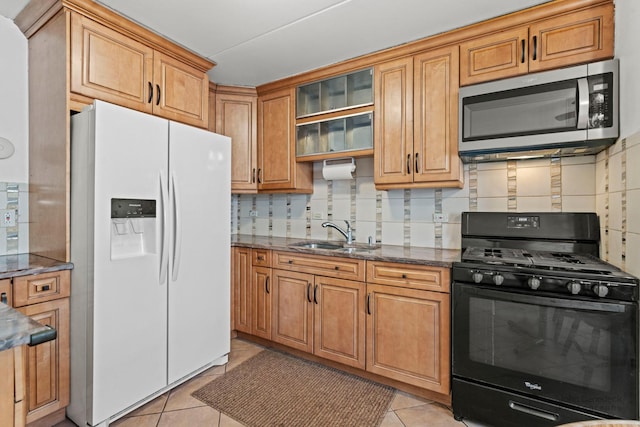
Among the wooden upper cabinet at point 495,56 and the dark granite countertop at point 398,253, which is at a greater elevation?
the wooden upper cabinet at point 495,56

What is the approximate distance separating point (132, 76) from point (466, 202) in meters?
2.47

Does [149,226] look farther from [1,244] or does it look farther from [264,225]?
[264,225]

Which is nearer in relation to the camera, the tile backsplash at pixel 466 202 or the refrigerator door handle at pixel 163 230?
the tile backsplash at pixel 466 202

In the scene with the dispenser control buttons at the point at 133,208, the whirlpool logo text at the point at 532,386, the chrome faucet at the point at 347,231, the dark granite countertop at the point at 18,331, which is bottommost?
the whirlpool logo text at the point at 532,386

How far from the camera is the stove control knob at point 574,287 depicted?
1566mm

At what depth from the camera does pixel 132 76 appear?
6.86 ft

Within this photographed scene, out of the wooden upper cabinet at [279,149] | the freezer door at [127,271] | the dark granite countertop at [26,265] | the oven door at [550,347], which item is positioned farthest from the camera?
the wooden upper cabinet at [279,149]

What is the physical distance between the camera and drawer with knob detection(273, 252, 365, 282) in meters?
2.27

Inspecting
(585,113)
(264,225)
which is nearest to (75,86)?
(264,225)

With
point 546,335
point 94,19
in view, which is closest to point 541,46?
point 546,335

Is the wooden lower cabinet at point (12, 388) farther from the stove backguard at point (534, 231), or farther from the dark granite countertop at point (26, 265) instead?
the stove backguard at point (534, 231)

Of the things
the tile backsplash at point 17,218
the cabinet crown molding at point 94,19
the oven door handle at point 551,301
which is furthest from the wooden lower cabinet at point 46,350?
the oven door handle at point 551,301

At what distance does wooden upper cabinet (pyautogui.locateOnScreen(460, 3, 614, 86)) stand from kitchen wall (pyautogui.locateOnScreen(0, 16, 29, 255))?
2.88m

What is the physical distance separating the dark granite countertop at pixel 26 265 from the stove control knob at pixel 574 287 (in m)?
2.61
